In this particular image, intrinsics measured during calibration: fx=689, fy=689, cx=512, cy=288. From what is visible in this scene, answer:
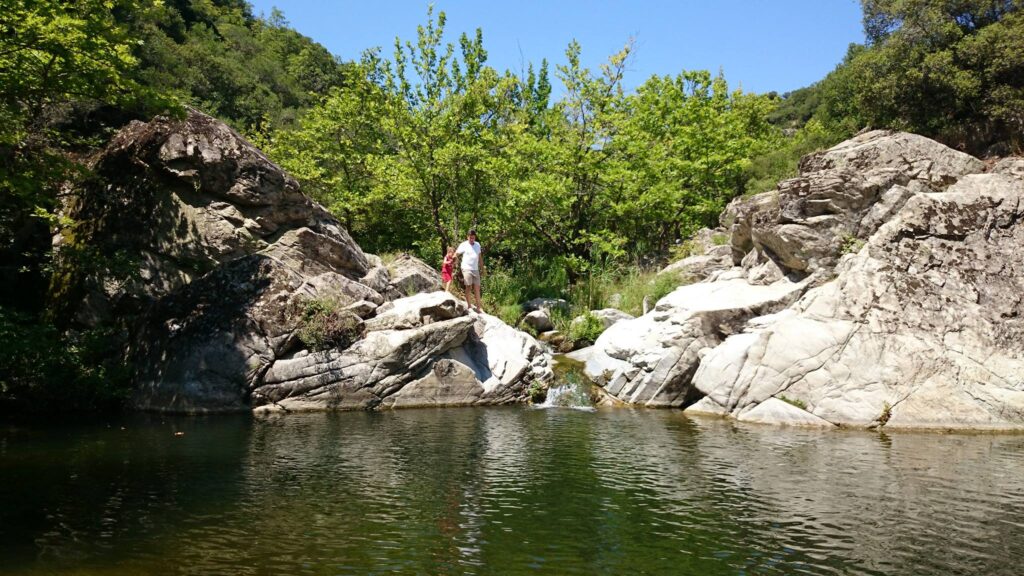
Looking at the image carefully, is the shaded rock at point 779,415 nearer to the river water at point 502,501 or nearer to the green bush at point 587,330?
the river water at point 502,501

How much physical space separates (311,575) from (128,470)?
577cm

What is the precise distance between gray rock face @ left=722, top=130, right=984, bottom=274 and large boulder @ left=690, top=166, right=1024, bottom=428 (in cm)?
116

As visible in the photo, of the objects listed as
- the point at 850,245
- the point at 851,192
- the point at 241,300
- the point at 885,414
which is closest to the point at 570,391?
the point at 885,414

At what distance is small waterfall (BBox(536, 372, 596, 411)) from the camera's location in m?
19.4

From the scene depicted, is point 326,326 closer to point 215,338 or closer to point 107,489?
point 215,338

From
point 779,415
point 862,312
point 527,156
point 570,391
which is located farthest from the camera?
point 527,156

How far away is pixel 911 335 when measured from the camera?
1642 centimetres

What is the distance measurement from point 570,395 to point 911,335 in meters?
8.73

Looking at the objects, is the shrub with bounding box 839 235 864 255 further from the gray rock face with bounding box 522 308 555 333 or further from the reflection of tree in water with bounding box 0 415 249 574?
the reflection of tree in water with bounding box 0 415 249 574

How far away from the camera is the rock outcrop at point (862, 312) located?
1576cm

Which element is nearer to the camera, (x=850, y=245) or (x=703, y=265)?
(x=850, y=245)

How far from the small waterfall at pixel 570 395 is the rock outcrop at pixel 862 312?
27.1 inches

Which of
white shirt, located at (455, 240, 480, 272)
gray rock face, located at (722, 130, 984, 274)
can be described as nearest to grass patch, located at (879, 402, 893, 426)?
gray rock face, located at (722, 130, 984, 274)

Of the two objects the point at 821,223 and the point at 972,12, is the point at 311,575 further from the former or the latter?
the point at 972,12
